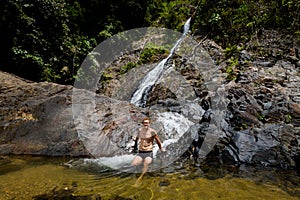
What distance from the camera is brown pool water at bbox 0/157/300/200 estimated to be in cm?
379

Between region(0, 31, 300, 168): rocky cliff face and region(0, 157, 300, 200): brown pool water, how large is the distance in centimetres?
134

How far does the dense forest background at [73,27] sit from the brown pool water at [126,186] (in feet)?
23.4

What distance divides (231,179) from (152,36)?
1259 centimetres

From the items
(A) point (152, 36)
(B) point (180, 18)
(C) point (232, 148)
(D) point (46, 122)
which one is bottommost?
(C) point (232, 148)

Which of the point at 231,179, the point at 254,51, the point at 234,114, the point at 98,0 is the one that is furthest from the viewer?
the point at 98,0

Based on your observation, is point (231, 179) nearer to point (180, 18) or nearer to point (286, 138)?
point (286, 138)

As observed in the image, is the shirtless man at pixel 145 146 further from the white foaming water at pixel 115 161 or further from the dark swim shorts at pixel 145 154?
the white foaming water at pixel 115 161

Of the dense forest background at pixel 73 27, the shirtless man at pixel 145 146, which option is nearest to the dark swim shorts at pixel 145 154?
the shirtless man at pixel 145 146

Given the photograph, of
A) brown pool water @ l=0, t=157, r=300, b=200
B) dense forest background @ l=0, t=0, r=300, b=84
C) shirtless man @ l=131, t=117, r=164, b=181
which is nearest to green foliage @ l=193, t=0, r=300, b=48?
dense forest background @ l=0, t=0, r=300, b=84

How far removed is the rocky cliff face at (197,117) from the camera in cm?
584

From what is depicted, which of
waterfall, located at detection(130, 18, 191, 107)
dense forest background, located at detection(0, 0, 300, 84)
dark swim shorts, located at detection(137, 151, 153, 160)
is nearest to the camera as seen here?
dark swim shorts, located at detection(137, 151, 153, 160)

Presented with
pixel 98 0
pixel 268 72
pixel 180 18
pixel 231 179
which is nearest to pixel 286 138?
pixel 231 179

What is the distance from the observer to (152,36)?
15.8 meters

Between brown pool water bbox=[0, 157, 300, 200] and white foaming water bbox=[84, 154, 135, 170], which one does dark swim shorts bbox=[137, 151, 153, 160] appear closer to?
white foaming water bbox=[84, 154, 135, 170]
